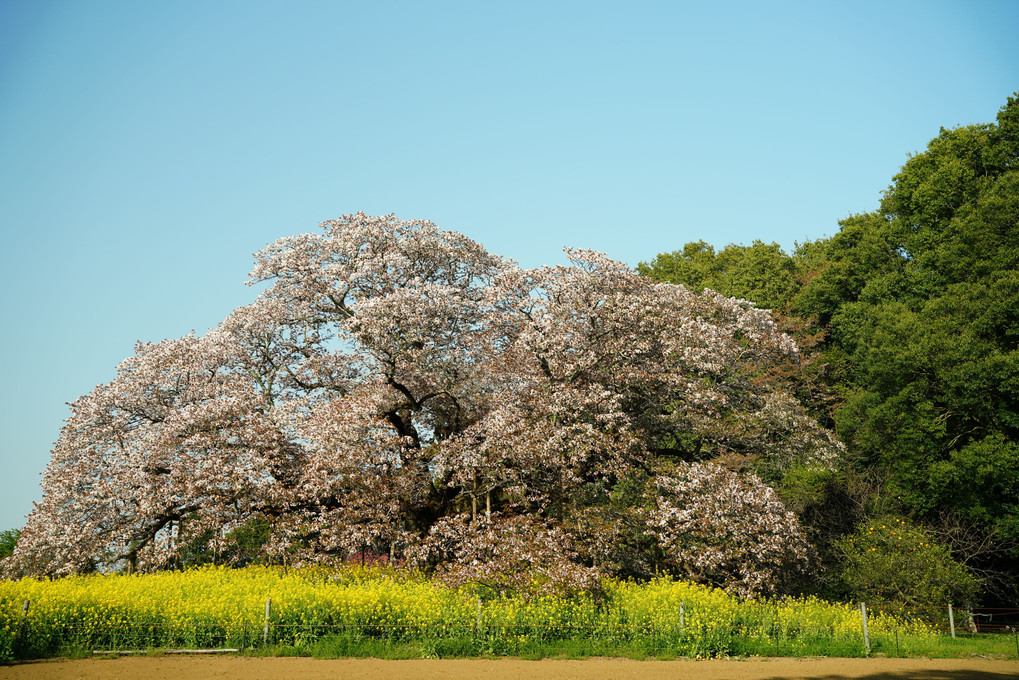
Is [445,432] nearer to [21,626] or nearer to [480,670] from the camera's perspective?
[480,670]

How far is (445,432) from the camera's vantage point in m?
25.2

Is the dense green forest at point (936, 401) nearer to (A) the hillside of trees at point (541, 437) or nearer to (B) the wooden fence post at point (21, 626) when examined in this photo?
(A) the hillside of trees at point (541, 437)

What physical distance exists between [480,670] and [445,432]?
11859 mm

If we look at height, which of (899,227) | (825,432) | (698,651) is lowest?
(698,651)

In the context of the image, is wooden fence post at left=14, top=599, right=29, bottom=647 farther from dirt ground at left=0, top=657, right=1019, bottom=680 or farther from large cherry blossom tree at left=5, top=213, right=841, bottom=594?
large cherry blossom tree at left=5, top=213, right=841, bottom=594

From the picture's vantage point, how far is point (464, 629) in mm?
15875

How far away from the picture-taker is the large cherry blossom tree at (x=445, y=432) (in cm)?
2089

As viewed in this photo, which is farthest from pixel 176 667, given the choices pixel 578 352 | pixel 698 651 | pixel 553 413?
pixel 578 352

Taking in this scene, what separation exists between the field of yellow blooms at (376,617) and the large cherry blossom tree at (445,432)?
5.61 feet

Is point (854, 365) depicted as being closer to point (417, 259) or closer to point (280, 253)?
point (417, 259)

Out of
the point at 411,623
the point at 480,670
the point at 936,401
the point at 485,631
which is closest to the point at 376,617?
the point at 411,623

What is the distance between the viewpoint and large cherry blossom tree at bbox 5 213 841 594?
20.9 meters

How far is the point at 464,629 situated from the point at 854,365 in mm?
28063

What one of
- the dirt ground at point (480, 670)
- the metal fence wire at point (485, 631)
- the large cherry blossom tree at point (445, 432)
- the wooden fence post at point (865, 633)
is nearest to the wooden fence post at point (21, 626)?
the metal fence wire at point (485, 631)
